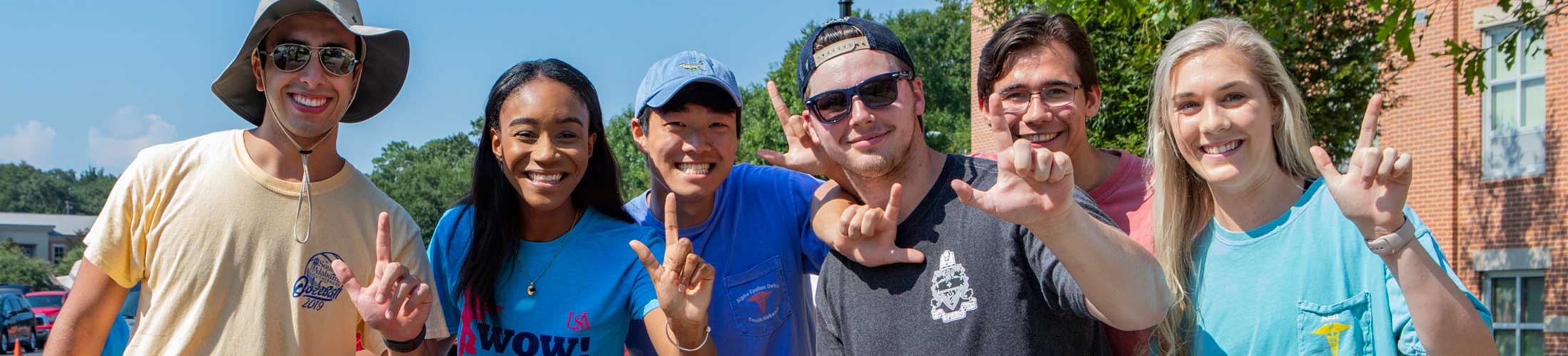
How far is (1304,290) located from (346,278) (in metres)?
2.52

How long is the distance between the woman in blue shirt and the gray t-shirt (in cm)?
63

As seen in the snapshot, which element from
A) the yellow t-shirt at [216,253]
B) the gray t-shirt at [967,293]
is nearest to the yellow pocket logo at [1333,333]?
the gray t-shirt at [967,293]

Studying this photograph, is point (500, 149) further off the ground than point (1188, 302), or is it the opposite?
point (500, 149)

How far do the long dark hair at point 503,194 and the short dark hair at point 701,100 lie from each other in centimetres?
25

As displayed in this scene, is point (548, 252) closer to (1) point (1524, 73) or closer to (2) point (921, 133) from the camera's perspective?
(2) point (921, 133)

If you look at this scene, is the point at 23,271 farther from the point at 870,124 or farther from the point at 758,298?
the point at 870,124

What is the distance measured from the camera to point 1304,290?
2.63m

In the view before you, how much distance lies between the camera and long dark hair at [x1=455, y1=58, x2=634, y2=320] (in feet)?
11.7

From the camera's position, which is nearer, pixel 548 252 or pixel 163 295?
pixel 163 295

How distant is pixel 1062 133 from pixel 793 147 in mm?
1014

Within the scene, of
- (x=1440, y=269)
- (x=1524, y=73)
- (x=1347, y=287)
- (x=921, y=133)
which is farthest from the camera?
(x=1524, y=73)

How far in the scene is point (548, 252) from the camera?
143 inches

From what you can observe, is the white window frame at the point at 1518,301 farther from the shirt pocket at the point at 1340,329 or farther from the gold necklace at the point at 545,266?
the gold necklace at the point at 545,266

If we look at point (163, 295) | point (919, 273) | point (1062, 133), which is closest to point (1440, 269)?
point (919, 273)
